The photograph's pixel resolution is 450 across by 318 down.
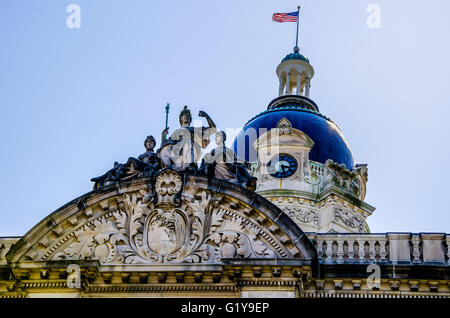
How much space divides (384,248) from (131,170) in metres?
6.96

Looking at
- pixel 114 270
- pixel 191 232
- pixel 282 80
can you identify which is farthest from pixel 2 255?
pixel 282 80

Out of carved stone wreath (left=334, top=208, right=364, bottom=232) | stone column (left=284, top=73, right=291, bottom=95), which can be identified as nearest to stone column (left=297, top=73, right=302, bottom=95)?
stone column (left=284, top=73, right=291, bottom=95)

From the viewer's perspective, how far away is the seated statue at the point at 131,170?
23.9 metres

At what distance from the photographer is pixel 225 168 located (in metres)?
23.8

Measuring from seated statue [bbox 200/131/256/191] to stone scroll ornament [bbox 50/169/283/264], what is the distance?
2.51ft

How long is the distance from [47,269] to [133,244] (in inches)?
87.6

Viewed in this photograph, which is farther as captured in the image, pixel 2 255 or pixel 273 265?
pixel 2 255

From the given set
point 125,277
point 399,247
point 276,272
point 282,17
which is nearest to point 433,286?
point 399,247

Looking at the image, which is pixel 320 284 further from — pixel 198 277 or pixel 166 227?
pixel 166 227

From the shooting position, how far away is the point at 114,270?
2227 centimetres

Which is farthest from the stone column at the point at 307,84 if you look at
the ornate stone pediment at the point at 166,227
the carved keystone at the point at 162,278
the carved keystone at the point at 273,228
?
the carved keystone at the point at 162,278

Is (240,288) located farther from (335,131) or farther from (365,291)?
(335,131)

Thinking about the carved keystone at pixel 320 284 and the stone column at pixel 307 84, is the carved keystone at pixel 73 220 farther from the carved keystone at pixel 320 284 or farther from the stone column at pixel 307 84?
the stone column at pixel 307 84
